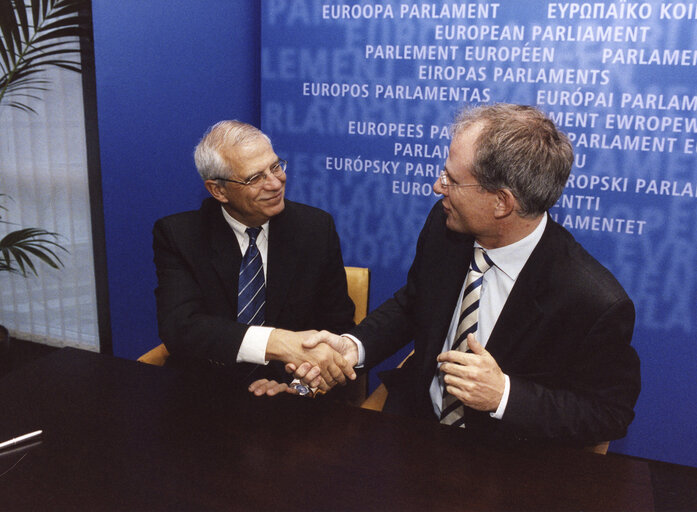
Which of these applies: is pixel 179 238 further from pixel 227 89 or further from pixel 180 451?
pixel 227 89

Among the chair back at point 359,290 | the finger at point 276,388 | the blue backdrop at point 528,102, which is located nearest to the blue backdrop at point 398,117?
the blue backdrop at point 528,102

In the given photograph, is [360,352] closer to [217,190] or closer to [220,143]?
[217,190]

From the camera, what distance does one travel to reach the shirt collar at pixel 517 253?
64.5 inches

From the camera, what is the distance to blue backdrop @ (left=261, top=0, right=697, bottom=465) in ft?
7.73

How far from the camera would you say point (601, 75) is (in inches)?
94.2

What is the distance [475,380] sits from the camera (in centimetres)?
134

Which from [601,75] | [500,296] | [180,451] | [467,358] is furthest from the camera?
[601,75]

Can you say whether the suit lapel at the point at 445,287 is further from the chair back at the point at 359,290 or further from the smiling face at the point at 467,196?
the chair back at the point at 359,290

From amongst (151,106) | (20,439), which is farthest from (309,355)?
(151,106)

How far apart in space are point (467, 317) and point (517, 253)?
238 mm

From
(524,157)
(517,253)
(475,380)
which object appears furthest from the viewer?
(517,253)

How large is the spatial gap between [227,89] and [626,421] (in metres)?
2.48

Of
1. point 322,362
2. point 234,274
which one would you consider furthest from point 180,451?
point 234,274

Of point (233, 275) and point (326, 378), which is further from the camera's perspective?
point (233, 275)
